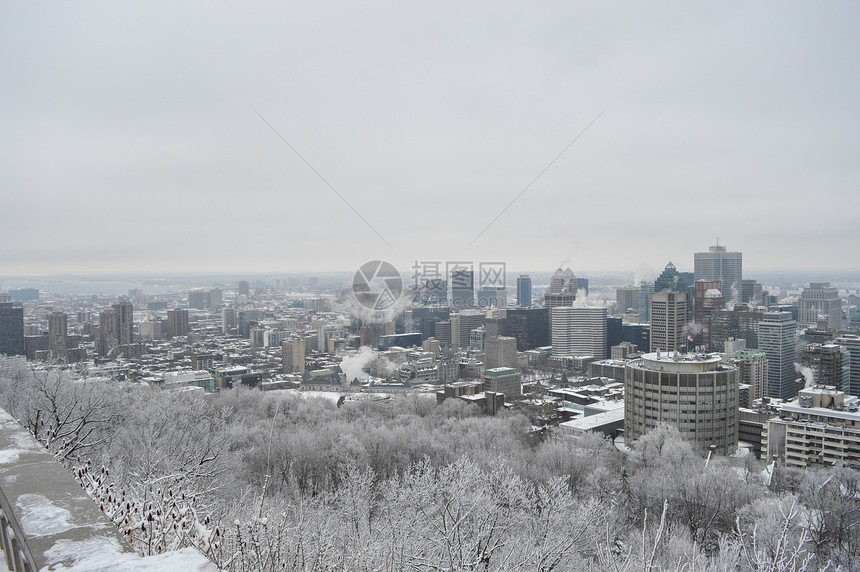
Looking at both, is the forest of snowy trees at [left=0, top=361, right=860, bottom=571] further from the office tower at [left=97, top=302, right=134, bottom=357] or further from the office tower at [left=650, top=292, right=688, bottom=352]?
the office tower at [left=650, top=292, right=688, bottom=352]

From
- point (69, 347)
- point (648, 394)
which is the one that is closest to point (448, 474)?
point (648, 394)

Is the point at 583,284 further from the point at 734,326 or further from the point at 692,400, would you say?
the point at 692,400

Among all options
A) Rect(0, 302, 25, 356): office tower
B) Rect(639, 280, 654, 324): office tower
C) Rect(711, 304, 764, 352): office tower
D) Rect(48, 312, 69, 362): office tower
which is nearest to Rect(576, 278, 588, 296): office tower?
Rect(639, 280, 654, 324): office tower

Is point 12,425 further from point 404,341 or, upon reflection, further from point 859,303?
point 859,303

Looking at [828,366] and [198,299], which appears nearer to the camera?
[828,366]

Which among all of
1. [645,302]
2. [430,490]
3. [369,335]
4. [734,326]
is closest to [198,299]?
[369,335]

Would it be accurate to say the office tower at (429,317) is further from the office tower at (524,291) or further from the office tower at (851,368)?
the office tower at (851,368)

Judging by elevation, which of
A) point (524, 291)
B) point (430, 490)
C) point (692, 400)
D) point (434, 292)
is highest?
point (434, 292)
